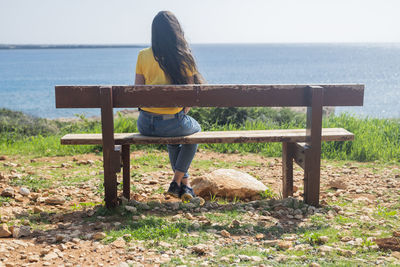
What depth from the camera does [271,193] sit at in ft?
17.4

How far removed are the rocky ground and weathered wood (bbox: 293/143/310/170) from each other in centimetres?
42

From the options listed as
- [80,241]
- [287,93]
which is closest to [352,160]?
[287,93]

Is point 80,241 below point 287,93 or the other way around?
below

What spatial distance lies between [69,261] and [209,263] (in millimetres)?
924

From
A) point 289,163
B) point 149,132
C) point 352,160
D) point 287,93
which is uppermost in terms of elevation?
point 287,93

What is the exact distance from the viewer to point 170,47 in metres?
4.44

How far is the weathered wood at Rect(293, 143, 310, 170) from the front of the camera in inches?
179

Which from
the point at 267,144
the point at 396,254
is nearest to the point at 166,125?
the point at 396,254

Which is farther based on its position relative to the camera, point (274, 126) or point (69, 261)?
point (274, 126)

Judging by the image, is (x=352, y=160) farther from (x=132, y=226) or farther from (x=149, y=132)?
(x=132, y=226)

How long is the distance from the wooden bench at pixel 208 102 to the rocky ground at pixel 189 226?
0.44 m

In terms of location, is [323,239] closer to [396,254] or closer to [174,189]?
[396,254]

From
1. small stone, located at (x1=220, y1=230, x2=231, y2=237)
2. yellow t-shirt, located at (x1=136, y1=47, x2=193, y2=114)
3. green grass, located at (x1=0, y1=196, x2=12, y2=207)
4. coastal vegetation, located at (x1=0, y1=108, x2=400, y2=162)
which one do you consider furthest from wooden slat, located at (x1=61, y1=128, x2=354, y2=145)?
coastal vegetation, located at (x1=0, y1=108, x2=400, y2=162)

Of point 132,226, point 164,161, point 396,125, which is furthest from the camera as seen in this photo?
point 396,125
